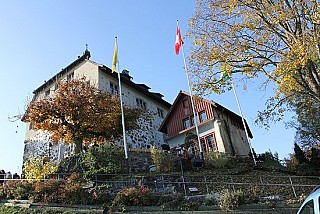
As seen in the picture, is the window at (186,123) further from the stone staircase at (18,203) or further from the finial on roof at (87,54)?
the stone staircase at (18,203)

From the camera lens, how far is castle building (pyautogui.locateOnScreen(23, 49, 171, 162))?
27031 millimetres

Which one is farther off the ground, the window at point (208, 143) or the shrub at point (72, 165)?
the window at point (208, 143)

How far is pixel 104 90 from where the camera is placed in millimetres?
26922

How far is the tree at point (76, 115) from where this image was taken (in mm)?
20422

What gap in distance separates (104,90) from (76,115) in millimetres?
6677

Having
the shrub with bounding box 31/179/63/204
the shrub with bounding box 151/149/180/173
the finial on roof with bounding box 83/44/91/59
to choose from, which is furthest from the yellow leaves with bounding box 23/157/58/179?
the finial on roof with bounding box 83/44/91/59

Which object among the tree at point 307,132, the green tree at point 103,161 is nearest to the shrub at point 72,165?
the green tree at point 103,161

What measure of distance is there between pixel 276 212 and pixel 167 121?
20.2 m

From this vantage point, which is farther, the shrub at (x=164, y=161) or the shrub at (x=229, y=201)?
the shrub at (x=164, y=161)

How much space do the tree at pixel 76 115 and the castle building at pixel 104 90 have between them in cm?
406

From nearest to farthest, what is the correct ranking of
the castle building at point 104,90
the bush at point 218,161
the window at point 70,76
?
the bush at point 218,161, the castle building at point 104,90, the window at point 70,76

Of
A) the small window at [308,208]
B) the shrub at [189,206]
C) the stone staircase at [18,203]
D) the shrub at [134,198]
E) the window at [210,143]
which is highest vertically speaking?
the window at [210,143]

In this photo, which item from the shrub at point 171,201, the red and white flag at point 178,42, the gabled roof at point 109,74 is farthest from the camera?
the gabled roof at point 109,74

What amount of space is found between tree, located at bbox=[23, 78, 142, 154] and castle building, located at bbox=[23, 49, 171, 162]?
4.06 m
